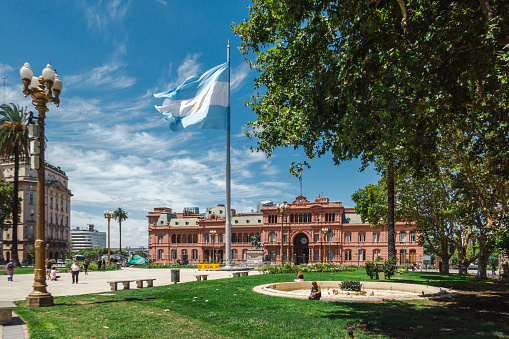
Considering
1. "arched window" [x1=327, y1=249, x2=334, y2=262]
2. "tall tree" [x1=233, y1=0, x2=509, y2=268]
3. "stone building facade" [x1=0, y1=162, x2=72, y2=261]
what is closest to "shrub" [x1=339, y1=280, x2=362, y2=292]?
"tall tree" [x1=233, y1=0, x2=509, y2=268]

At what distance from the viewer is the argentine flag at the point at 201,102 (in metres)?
27.7

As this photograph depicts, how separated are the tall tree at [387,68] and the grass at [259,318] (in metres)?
4.65

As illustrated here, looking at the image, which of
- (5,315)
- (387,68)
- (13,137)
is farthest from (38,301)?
(13,137)

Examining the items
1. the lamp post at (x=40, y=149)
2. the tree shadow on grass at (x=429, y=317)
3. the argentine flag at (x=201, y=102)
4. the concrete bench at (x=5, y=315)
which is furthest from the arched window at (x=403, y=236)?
the concrete bench at (x=5, y=315)

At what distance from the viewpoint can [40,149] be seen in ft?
44.0

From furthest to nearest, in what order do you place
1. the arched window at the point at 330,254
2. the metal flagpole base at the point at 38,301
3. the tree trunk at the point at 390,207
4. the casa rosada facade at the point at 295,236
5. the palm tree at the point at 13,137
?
the arched window at the point at 330,254 → the casa rosada facade at the point at 295,236 → the palm tree at the point at 13,137 → the tree trunk at the point at 390,207 → the metal flagpole base at the point at 38,301

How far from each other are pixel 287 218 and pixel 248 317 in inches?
2784

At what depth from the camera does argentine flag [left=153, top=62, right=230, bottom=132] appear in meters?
27.7

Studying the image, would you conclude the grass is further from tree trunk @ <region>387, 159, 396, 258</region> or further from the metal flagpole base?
tree trunk @ <region>387, 159, 396, 258</region>

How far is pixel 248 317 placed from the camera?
1127 cm

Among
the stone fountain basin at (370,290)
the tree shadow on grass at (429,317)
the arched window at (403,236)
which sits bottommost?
the arched window at (403,236)

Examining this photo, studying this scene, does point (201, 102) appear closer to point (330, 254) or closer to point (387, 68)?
point (387, 68)

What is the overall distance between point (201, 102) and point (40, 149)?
17.4 m

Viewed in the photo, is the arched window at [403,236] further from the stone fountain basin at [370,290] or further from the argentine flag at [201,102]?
the stone fountain basin at [370,290]
